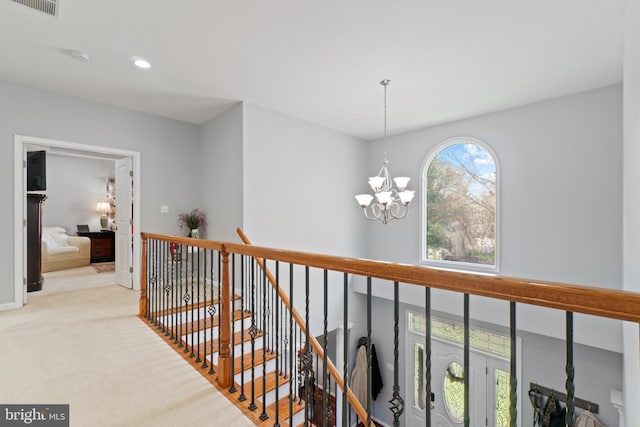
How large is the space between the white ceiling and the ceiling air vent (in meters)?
0.05

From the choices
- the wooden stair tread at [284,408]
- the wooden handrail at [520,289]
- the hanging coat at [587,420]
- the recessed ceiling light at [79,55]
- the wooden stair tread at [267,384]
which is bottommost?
the hanging coat at [587,420]

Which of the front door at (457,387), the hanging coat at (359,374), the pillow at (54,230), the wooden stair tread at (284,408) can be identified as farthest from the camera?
the pillow at (54,230)

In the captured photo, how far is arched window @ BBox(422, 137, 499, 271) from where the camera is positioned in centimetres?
448

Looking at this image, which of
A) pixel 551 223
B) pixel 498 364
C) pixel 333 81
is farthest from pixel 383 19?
pixel 498 364

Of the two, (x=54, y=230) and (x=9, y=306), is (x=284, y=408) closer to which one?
(x=9, y=306)

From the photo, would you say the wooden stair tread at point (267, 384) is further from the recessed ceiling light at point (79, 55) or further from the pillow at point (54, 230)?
the pillow at point (54, 230)

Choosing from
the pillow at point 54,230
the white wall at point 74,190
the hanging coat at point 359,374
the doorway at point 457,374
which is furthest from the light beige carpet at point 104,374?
the white wall at point 74,190

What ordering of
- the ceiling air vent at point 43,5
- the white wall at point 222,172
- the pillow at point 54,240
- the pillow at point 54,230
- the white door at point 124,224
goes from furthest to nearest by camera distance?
the pillow at point 54,230 → the pillow at point 54,240 → the white door at point 124,224 → the white wall at point 222,172 → the ceiling air vent at point 43,5

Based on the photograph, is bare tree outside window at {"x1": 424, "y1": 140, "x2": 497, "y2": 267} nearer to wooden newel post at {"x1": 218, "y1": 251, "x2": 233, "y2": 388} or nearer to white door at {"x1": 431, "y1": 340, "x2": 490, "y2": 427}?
white door at {"x1": 431, "y1": 340, "x2": 490, "y2": 427}

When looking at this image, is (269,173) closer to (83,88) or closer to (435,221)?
(83,88)

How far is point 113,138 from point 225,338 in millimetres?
3695

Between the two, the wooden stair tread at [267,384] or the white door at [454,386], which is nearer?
the wooden stair tread at [267,384]

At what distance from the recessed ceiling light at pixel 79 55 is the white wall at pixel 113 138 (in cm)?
130

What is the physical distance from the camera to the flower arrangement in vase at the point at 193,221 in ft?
15.2
